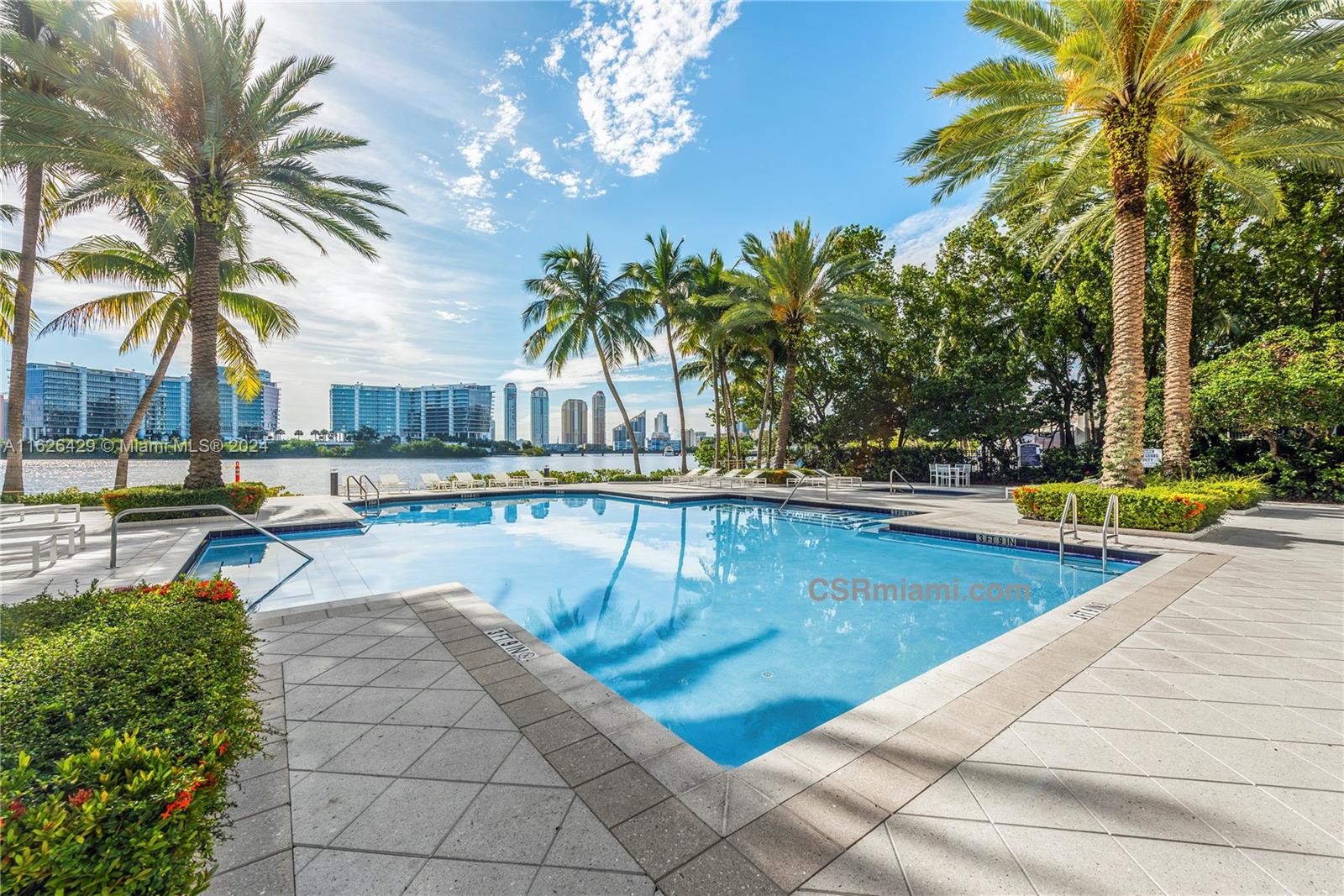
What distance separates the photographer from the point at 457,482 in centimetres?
1741

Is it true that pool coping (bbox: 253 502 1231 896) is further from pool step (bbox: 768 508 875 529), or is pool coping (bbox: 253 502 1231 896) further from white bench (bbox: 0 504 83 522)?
white bench (bbox: 0 504 83 522)

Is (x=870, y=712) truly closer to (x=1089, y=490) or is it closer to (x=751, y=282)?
(x=1089, y=490)

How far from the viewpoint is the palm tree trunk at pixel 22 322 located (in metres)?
12.2

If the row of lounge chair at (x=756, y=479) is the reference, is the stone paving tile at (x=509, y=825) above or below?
below

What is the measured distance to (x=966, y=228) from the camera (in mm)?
19938

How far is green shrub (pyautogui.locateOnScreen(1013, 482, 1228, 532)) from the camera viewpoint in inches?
333

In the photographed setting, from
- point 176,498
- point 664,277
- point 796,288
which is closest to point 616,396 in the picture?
point 664,277

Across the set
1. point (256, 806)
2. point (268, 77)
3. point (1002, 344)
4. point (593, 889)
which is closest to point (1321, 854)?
point (593, 889)

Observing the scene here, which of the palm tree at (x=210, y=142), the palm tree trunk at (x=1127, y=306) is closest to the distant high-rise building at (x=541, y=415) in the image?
the palm tree at (x=210, y=142)

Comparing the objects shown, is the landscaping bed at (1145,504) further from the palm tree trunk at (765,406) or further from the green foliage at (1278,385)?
the palm tree trunk at (765,406)

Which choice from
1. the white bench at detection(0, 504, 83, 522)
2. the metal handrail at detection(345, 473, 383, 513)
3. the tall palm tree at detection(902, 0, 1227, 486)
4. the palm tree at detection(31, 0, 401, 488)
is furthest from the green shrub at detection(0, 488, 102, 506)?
the tall palm tree at detection(902, 0, 1227, 486)

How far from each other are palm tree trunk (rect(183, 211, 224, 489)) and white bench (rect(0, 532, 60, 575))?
311cm

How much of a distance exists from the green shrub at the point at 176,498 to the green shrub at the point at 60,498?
421 centimetres

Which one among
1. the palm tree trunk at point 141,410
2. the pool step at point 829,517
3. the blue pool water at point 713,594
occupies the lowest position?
the blue pool water at point 713,594
